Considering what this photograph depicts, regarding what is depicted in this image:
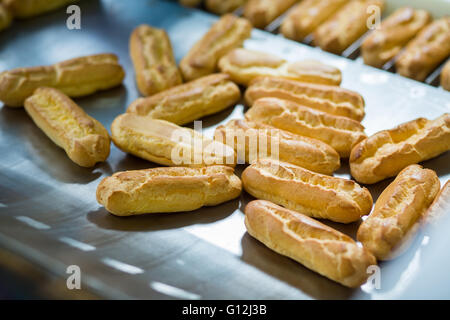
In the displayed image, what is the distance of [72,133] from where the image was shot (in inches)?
82.4

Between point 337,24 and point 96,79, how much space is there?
121 centimetres

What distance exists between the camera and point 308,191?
1.81 metres

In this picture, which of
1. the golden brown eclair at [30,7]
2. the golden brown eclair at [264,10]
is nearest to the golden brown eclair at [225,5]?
the golden brown eclair at [264,10]

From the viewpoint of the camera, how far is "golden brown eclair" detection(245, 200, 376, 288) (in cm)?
157

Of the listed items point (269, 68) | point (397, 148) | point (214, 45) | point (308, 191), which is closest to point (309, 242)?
point (308, 191)

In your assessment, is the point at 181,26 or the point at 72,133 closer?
the point at 72,133

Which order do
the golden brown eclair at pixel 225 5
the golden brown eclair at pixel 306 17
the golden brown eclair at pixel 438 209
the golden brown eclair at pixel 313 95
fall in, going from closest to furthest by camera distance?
the golden brown eclair at pixel 438 209
the golden brown eclair at pixel 313 95
the golden brown eclair at pixel 306 17
the golden brown eclair at pixel 225 5

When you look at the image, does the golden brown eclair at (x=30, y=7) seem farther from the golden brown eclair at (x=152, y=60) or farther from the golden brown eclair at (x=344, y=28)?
the golden brown eclair at (x=344, y=28)

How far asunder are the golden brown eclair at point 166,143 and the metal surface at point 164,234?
0.09 m

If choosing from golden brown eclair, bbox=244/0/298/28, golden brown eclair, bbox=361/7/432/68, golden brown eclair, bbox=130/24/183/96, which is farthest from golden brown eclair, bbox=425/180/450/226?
golden brown eclair, bbox=244/0/298/28

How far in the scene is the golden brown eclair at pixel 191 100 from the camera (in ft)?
7.30
